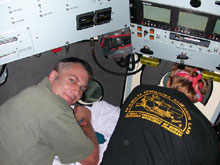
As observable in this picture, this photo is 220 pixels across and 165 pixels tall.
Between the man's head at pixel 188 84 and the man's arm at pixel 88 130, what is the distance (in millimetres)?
505

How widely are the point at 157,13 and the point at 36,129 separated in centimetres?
81

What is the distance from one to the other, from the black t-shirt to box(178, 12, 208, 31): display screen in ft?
1.11

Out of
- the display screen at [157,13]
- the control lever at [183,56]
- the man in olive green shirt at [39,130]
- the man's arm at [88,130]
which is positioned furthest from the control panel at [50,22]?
the man's arm at [88,130]

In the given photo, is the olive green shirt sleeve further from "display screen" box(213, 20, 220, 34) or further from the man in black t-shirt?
"display screen" box(213, 20, 220, 34)

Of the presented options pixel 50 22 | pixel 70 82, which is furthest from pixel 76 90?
pixel 50 22

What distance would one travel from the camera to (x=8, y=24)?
4.01 ft

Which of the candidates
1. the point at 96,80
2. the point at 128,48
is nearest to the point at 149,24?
the point at 128,48

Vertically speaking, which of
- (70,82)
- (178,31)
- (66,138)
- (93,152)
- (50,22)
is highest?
(50,22)

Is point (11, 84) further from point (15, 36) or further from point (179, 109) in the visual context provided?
point (179, 109)

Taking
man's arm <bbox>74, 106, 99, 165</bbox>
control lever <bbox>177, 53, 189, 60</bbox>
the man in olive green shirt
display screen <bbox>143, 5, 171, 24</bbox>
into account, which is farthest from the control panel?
man's arm <bbox>74, 106, 99, 165</bbox>

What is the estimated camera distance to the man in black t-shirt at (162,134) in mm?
1253

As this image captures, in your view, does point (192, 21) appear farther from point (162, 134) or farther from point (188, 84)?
point (162, 134)

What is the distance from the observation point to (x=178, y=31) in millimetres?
1452

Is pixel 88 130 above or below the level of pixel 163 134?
below
